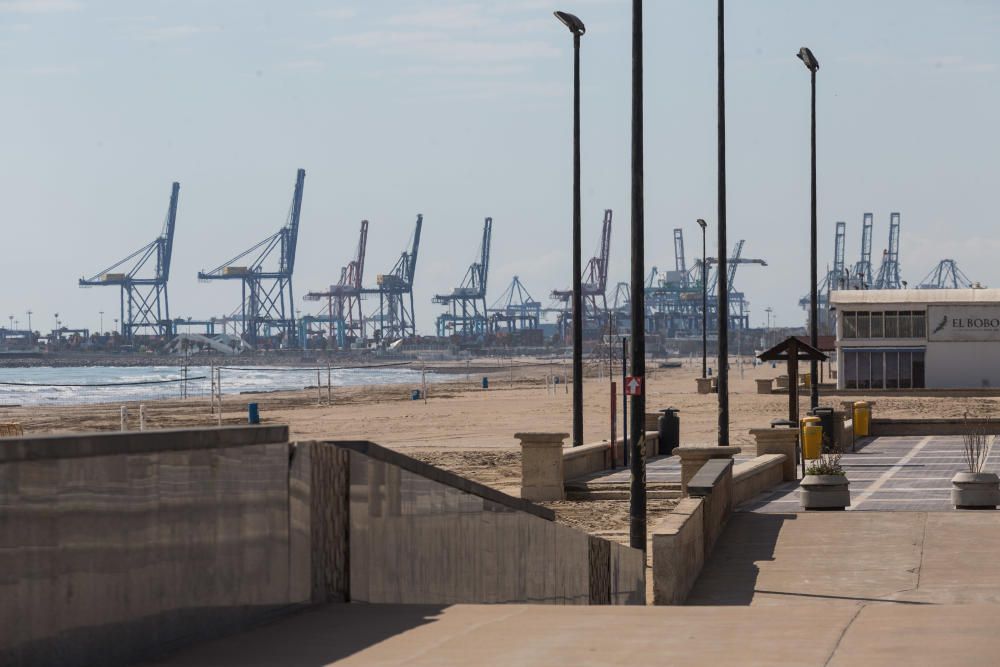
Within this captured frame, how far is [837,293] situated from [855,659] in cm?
6905

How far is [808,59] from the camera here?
40.0 metres

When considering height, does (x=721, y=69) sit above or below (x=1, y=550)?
above

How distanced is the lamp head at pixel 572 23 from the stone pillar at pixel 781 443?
9.46 metres

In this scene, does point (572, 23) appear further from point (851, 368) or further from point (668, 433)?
point (851, 368)

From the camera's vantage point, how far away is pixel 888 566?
51.4ft

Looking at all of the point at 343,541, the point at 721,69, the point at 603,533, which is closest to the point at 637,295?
the point at 603,533

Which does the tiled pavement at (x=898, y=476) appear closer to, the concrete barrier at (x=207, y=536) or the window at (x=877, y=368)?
the concrete barrier at (x=207, y=536)

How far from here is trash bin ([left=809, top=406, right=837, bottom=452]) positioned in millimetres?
32250

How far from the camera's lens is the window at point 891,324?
73312 millimetres

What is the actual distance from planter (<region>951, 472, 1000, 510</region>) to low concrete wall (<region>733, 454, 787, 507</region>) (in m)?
2.91

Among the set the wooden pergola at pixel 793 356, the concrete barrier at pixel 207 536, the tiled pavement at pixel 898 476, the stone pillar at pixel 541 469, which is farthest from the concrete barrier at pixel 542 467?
the concrete barrier at pixel 207 536

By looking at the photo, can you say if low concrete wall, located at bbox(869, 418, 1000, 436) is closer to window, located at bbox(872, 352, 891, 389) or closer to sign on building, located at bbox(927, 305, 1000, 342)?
window, located at bbox(872, 352, 891, 389)

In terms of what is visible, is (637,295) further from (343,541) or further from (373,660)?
(373,660)

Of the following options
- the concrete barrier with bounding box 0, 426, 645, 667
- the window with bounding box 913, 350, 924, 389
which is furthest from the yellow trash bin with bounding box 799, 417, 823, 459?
the window with bounding box 913, 350, 924, 389
